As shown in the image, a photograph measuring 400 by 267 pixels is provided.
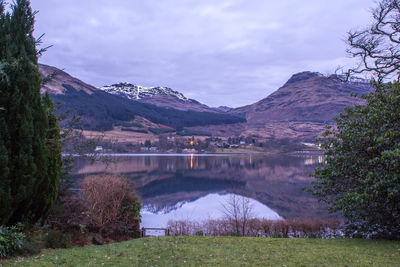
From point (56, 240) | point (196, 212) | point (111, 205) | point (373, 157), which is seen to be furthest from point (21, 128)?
point (196, 212)

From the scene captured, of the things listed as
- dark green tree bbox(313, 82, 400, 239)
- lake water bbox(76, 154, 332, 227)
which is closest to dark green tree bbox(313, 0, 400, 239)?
dark green tree bbox(313, 82, 400, 239)

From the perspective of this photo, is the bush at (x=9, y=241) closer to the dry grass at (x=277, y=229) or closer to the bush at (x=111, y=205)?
the bush at (x=111, y=205)

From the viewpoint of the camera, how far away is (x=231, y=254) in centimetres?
961

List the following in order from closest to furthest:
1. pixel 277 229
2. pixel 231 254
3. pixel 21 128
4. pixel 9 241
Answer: pixel 9 241, pixel 21 128, pixel 231 254, pixel 277 229

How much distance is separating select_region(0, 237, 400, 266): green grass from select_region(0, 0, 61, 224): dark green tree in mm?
1714

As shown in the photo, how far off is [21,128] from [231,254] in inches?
292

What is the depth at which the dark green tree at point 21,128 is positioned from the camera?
29.2 feet

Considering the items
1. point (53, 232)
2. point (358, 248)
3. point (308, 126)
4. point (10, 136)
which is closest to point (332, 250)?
point (358, 248)

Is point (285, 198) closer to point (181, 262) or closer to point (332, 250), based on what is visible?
point (332, 250)

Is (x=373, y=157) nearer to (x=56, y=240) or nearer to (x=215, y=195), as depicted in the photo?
(x=56, y=240)

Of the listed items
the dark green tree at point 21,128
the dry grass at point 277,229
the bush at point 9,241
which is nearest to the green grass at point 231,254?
the bush at point 9,241

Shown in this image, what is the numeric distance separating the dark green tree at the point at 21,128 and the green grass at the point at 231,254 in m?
1.71

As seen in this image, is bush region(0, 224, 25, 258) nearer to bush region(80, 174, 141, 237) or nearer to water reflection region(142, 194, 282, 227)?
bush region(80, 174, 141, 237)

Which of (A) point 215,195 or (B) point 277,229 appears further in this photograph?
(A) point 215,195
